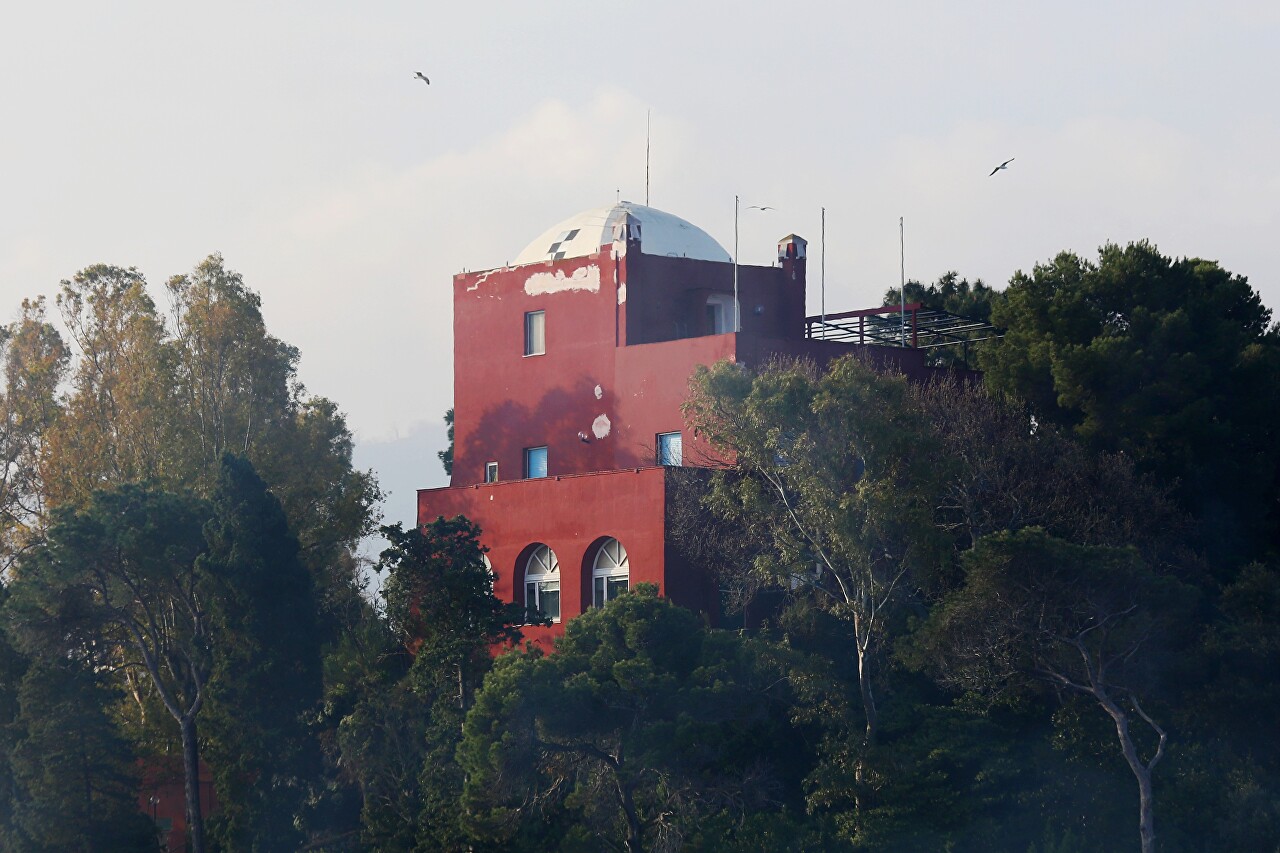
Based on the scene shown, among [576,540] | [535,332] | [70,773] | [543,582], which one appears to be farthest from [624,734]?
[535,332]

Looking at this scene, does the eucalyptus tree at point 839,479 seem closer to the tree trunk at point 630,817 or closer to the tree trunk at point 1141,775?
the tree trunk at point 1141,775

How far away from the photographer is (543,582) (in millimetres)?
35094

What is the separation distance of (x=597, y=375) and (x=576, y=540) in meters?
4.52

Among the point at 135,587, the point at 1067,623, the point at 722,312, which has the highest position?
the point at 722,312

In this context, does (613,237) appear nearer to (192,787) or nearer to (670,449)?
(670,449)

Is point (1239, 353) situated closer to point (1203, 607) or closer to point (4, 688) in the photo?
point (1203, 607)

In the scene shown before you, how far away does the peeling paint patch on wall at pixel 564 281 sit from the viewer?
37656 mm

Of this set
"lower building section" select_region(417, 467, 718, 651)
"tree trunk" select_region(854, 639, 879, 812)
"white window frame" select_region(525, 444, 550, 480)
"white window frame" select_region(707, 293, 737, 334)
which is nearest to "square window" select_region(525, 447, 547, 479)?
"white window frame" select_region(525, 444, 550, 480)

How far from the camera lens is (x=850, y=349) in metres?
36.4

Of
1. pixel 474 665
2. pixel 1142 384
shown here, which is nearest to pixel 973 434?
pixel 1142 384

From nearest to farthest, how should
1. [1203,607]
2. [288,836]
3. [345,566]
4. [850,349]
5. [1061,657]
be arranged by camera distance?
[1061,657] → [1203,607] → [288,836] → [850,349] → [345,566]

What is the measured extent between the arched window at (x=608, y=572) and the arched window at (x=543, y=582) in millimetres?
984

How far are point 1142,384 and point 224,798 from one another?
66.5 feet

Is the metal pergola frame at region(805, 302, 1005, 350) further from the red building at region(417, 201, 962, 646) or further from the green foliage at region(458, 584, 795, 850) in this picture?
the green foliage at region(458, 584, 795, 850)
